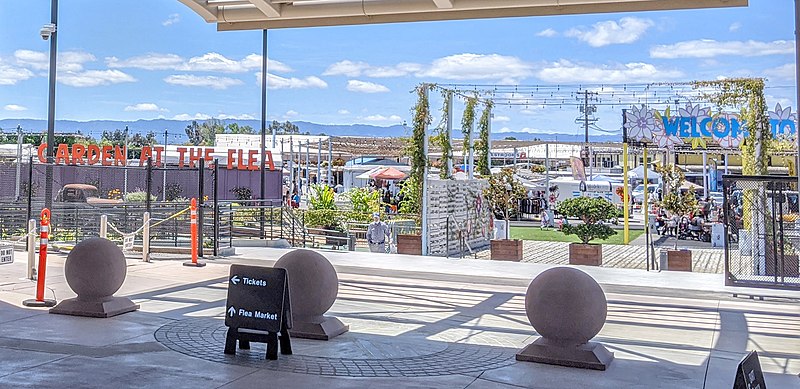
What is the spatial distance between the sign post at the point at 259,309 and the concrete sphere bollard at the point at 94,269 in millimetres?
2943

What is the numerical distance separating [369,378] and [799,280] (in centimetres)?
959

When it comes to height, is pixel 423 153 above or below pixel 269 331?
above

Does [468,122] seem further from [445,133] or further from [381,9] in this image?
[381,9]

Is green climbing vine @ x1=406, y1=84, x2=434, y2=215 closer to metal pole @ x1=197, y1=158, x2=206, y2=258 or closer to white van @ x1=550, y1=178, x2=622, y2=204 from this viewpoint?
metal pole @ x1=197, y1=158, x2=206, y2=258

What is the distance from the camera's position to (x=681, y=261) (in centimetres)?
1658

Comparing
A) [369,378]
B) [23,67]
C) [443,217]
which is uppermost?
[23,67]

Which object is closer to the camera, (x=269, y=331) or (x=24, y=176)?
(x=269, y=331)

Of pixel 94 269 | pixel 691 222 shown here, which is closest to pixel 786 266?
pixel 94 269

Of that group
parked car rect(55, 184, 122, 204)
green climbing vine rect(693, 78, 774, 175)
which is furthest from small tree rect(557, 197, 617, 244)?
parked car rect(55, 184, 122, 204)

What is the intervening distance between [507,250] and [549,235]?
11.1 meters

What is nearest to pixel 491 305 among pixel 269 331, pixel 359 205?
pixel 269 331

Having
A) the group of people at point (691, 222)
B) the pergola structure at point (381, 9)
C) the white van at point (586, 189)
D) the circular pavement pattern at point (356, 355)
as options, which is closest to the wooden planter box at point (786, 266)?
the pergola structure at point (381, 9)

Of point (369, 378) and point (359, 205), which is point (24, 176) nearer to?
point (359, 205)

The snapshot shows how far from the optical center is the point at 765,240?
1293 centimetres
